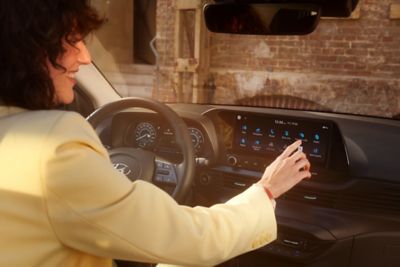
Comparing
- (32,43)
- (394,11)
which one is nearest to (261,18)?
(32,43)

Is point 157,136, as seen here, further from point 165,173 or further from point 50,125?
point 50,125

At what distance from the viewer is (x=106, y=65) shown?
9812 millimetres

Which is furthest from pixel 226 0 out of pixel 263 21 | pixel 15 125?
pixel 15 125

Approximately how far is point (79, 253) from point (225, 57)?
22.3 feet

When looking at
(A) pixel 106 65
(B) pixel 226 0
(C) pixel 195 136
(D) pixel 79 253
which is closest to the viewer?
(D) pixel 79 253

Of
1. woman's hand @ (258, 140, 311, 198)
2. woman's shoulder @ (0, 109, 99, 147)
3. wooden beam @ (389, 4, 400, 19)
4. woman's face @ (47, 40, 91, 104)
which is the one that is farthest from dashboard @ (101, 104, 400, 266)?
wooden beam @ (389, 4, 400, 19)

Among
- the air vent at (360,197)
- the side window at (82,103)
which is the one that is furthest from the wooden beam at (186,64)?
the air vent at (360,197)

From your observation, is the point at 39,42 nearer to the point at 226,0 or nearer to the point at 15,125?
the point at 15,125

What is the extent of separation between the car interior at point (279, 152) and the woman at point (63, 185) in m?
0.74

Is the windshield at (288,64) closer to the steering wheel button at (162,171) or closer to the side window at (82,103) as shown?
the side window at (82,103)

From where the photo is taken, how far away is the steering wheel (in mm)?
1859

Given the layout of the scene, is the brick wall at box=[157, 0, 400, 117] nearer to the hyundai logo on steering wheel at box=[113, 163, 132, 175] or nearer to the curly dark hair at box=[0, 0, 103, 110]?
the hyundai logo on steering wheel at box=[113, 163, 132, 175]

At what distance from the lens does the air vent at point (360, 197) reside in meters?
2.08

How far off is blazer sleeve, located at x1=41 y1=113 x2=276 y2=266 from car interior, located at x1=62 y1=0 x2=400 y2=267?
72 cm
